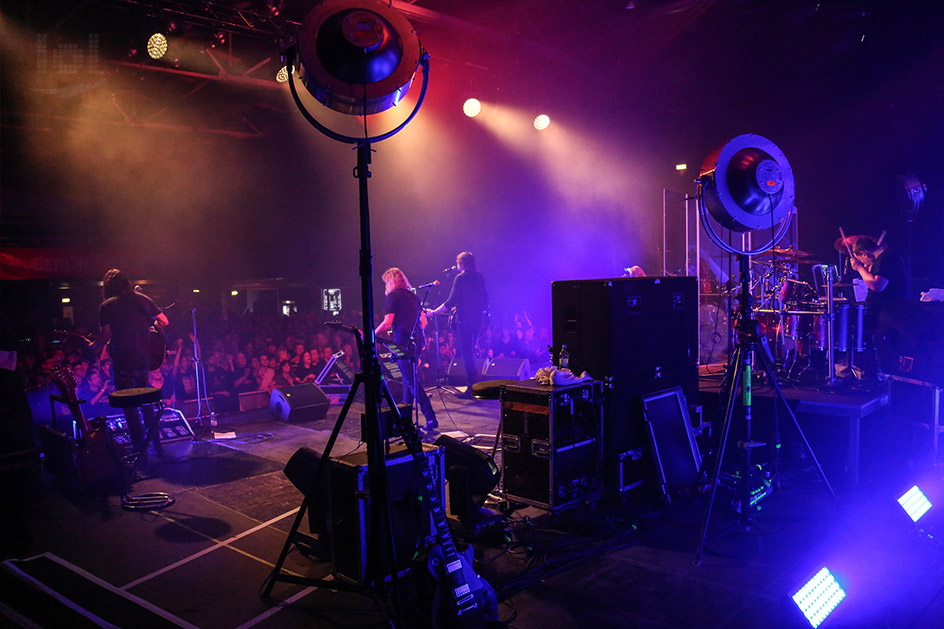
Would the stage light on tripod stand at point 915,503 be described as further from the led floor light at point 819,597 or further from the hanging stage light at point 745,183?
the hanging stage light at point 745,183

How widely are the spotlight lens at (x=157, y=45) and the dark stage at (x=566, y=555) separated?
584 cm

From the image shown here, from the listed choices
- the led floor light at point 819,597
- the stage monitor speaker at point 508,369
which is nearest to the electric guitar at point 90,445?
the led floor light at point 819,597

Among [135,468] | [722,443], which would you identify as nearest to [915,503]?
[722,443]

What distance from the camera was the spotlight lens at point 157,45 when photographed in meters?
8.22

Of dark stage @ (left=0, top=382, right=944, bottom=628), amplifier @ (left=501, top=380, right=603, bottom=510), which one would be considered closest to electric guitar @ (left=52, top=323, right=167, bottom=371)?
dark stage @ (left=0, top=382, right=944, bottom=628)

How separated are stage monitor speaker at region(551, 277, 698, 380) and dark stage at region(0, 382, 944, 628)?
1.03 m

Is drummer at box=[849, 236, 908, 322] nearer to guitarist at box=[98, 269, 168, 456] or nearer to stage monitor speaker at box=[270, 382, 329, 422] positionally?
stage monitor speaker at box=[270, 382, 329, 422]

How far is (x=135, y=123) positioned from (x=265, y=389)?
21.6 ft

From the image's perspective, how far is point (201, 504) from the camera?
195 inches

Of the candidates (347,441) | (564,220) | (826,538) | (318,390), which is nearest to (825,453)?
(826,538)

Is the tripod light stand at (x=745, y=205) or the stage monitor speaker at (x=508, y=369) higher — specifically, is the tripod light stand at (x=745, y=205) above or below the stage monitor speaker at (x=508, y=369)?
above

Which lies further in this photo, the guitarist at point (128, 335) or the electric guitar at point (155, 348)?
the electric guitar at point (155, 348)

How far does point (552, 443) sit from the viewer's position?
14.0 feet

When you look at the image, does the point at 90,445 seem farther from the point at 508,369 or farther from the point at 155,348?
the point at 508,369
